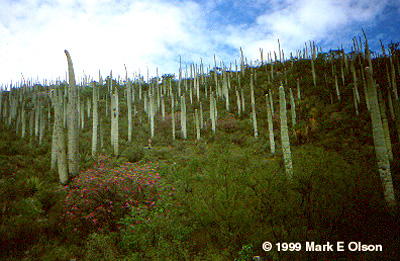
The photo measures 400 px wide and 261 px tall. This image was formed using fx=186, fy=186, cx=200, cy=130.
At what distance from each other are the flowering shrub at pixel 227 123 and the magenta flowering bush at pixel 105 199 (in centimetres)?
1248

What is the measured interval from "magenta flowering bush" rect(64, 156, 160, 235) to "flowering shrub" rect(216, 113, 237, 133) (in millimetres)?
12478

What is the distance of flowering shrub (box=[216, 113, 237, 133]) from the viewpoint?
63.4ft

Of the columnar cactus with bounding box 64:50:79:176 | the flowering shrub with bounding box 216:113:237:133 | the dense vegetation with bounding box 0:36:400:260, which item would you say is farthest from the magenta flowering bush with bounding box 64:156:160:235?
the flowering shrub with bounding box 216:113:237:133

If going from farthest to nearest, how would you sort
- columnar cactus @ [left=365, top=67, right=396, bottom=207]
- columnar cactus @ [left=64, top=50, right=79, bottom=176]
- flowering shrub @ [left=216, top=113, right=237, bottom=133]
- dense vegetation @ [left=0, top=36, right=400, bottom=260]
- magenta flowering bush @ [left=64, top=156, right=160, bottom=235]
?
flowering shrub @ [left=216, top=113, right=237, bottom=133] → columnar cactus @ [left=64, top=50, right=79, bottom=176] → magenta flowering bush @ [left=64, top=156, right=160, bottom=235] → columnar cactus @ [left=365, top=67, right=396, bottom=207] → dense vegetation @ [left=0, top=36, right=400, bottom=260]

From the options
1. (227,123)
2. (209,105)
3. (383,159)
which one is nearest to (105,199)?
(383,159)

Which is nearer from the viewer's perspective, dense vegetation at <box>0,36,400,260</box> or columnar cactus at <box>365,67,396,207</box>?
dense vegetation at <box>0,36,400,260</box>

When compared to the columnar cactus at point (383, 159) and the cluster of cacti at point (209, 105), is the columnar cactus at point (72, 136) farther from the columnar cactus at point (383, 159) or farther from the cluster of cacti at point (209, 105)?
the columnar cactus at point (383, 159)

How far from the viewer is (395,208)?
507 cm

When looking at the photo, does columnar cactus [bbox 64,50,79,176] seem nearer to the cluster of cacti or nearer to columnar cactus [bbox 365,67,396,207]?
the cluster of cacti

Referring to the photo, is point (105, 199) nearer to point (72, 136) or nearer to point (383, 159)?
point (72, 136)

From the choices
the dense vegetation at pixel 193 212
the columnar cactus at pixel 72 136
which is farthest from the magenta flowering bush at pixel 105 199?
the columnar cactus at pixel 72 136

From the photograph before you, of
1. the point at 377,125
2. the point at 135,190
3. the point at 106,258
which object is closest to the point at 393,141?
the point at 377,125

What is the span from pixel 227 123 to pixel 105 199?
15174 mm

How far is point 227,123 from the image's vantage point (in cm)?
1995
